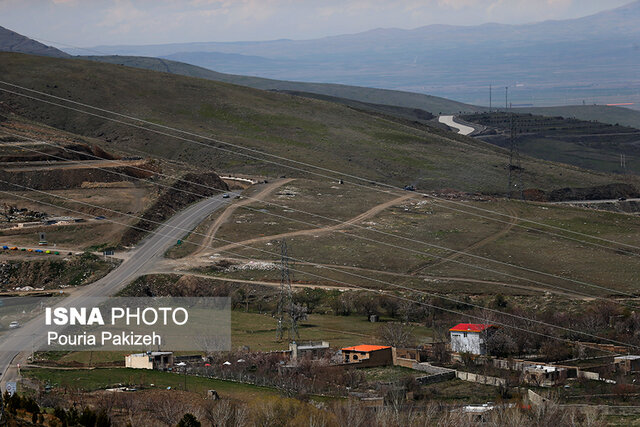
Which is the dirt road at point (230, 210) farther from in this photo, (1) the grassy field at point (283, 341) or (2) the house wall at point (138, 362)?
(2) the house wall at point (138, 362)

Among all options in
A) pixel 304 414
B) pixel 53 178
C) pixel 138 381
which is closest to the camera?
pixel 304 414

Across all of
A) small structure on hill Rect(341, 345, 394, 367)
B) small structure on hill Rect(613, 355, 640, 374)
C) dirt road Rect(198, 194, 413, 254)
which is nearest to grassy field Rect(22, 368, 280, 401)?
small structure on hill Rect(341, 345, 394, 367)

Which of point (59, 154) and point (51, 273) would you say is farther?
point (59, 154)

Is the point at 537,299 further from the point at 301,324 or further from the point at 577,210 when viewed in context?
the point at 577,210

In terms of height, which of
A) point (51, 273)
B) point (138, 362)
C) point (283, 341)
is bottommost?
point (283, 341)

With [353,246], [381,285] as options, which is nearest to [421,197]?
[353,246]

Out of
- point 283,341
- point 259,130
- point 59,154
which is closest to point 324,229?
point 59,154

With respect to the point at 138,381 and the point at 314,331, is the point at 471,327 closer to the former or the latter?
the point at 314,331

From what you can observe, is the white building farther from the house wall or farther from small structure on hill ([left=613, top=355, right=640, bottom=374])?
the house wall
